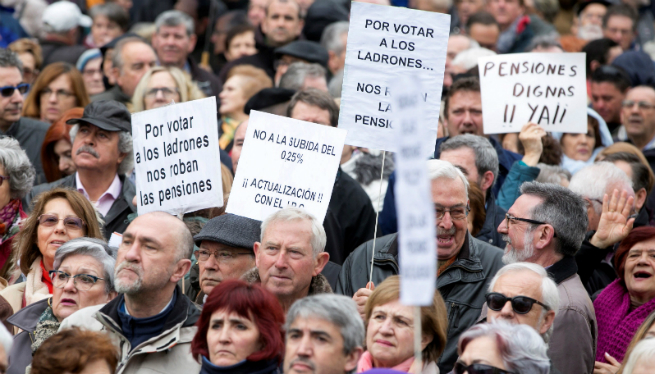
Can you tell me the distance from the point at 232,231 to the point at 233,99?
400 cm

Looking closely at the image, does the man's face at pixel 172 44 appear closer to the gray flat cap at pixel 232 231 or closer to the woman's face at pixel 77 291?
the gray flat cap at pixel 232 231

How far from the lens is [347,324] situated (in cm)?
494

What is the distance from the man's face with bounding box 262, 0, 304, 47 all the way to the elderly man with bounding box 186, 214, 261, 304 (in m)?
5.64

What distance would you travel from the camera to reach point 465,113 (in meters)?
8.82

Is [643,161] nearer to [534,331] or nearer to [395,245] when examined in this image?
[395,245]

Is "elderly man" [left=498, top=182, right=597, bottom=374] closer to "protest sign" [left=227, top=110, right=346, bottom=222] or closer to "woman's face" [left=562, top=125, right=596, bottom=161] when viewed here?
"protest sign" [left=227, top=110, right=346, bottom=222]

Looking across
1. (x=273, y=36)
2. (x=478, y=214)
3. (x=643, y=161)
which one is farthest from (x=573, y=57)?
(x=273, y=36)

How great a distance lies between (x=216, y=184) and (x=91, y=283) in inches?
46.4

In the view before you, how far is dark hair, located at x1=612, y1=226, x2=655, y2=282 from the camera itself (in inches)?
250

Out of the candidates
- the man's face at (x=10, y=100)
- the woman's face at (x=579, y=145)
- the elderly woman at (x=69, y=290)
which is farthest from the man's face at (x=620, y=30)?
the elderly woman at (x=69, y=290)

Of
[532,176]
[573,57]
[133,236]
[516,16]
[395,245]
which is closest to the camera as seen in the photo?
[133,236]

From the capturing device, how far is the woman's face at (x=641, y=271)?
20.4 feet

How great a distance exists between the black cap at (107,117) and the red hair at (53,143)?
395 mm

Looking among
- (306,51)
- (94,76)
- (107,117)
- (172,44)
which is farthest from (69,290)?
(94,76)
